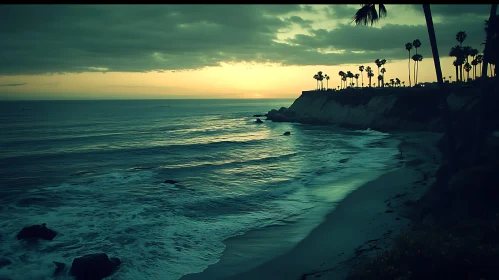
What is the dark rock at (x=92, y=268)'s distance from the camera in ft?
38.6

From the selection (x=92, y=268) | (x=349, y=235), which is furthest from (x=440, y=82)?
(x=92, y=268)

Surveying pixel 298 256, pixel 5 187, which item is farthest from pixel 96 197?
pixel 298 256

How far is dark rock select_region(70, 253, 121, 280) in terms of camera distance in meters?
11.8

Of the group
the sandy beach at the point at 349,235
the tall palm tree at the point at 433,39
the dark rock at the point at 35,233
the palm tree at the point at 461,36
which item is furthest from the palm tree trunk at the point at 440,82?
the palm tree at the point at 461,36

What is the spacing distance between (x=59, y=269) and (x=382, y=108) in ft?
218

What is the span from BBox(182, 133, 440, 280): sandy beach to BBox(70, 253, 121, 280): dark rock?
2.98 metres

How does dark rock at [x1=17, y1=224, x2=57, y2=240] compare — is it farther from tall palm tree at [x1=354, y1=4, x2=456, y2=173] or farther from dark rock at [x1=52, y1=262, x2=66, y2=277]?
tall palm tree at [x1=354, y1=4, x2=456, y2=173]

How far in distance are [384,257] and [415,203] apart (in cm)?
977

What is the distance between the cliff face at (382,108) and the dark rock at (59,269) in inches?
1855

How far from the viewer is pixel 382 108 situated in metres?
67.6

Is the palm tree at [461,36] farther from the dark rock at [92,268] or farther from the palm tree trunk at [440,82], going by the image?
the dark rock at [92,268]

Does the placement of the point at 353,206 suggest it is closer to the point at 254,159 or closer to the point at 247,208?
the point at 247,208

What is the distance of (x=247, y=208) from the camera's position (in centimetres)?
2045

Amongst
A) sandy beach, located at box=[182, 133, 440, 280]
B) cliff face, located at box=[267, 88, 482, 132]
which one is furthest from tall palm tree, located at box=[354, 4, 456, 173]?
cliff face, located at box=[267, 88, 482, 132]
